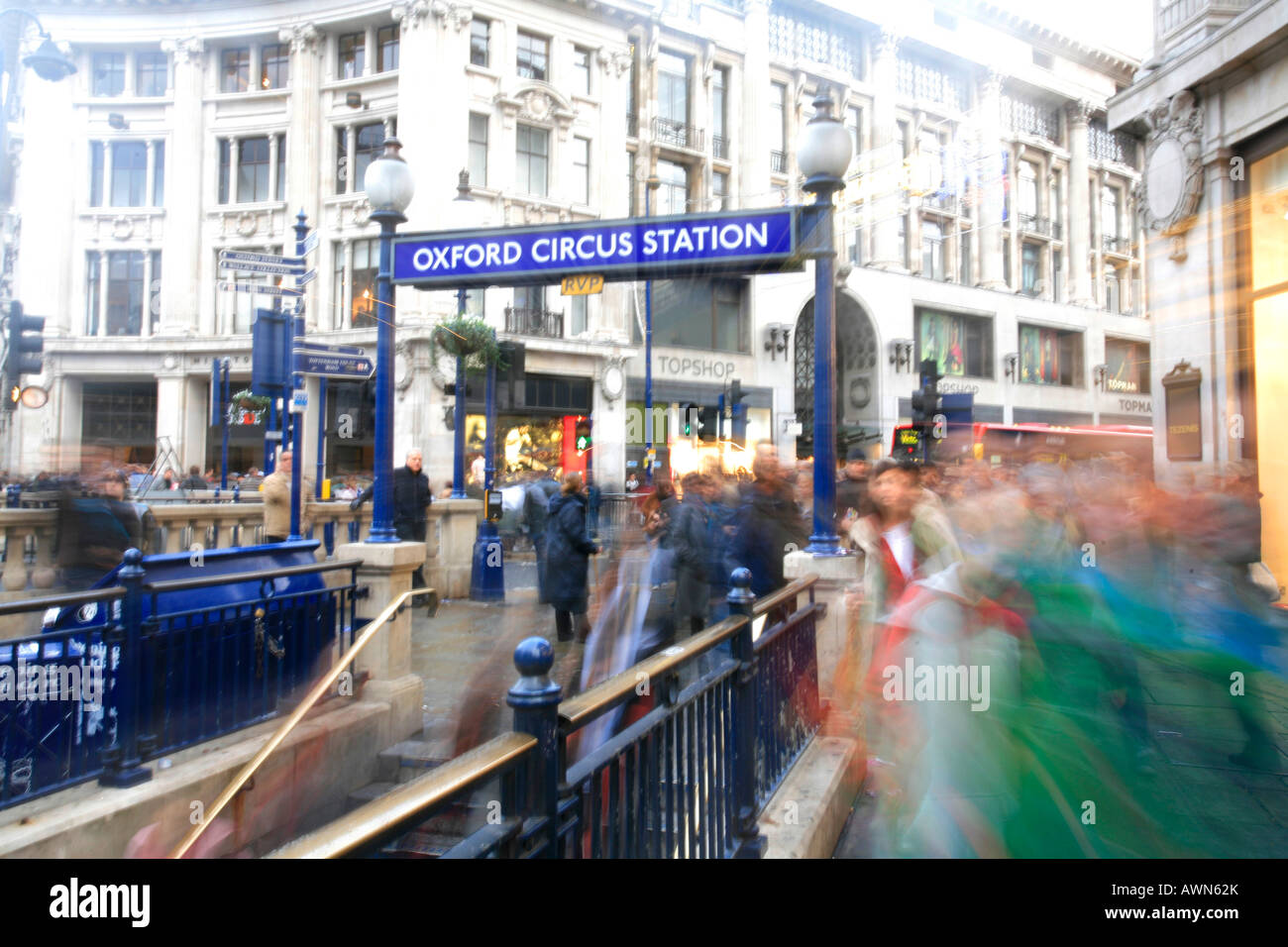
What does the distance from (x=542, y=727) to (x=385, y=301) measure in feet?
16.9

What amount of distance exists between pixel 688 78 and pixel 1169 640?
2926 cm

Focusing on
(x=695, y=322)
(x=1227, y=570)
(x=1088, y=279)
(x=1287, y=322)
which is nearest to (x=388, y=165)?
(x=1227, y=570)

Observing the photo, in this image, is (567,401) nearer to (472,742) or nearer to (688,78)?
(688,78)

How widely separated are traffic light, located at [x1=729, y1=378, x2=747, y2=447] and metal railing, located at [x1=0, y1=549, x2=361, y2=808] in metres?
18.2

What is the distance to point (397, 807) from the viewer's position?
1492mm

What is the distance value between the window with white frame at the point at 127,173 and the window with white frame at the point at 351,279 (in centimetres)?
732

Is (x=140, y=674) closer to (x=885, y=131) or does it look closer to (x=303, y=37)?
(x=303, y=37)

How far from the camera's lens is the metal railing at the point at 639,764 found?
164 cm

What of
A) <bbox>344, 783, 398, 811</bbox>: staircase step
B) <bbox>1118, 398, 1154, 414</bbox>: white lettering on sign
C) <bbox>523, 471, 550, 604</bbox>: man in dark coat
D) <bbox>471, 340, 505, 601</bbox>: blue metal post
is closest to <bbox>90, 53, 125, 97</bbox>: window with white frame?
Answer: <bbox>523, 471, 550, 604</bbox>: man in dark coat

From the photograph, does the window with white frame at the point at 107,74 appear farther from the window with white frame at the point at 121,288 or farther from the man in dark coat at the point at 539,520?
the man in dark coat at the point at 539,520

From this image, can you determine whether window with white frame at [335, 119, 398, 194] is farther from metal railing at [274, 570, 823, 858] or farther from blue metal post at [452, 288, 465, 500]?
metal railing at [274, 570, 823, 858]

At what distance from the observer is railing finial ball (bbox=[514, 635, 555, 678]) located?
1806mm

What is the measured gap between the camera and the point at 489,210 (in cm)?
2403

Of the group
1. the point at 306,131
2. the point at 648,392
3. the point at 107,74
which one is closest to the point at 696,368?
the point at 648,392
